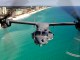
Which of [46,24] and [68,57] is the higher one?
[46,24]

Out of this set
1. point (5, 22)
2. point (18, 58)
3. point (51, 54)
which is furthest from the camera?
point (51, 54)

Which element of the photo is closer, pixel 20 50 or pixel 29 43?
pixel 20 50

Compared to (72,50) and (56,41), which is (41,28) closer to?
(72,50)

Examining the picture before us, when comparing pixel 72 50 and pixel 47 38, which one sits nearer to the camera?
pixel 47 38

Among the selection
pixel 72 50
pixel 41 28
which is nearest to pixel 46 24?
pixel 41 28

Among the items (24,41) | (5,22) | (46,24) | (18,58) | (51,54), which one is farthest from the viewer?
(24,41)

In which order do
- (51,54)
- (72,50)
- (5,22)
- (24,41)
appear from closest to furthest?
1. (5,22)
2. (51,54)
3. (72,50)
4. (24,41)

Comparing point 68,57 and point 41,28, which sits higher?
point 41,28

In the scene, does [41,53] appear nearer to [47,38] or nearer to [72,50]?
[72,50]

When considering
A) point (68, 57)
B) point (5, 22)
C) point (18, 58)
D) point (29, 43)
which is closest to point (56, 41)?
point (29, 43)
